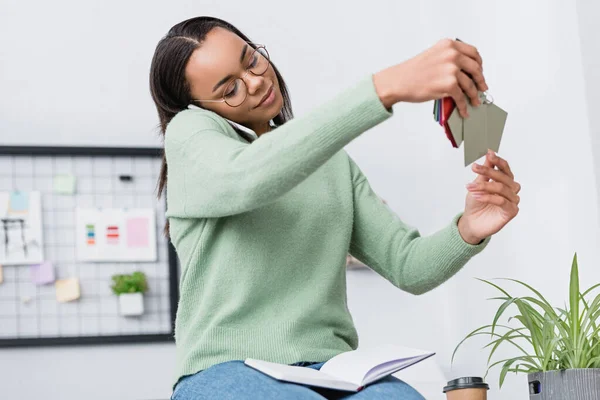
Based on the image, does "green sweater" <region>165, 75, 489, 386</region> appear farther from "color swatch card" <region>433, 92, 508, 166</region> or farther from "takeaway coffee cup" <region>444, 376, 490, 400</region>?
"takeaway coffee cup" <region>444, 376, 490, 400</region>

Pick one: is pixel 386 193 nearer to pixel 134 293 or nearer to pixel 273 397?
pixel 134 293

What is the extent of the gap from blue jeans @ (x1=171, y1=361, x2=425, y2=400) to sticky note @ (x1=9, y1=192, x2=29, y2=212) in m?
1.54

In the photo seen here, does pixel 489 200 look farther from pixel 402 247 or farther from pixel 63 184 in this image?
pixel 63 184

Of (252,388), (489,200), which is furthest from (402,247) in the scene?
(252,388)

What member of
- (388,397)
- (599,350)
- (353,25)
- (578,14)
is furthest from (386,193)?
(388,397)

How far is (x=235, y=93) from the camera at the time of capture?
1.38m

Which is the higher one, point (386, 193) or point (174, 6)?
point (174, 6)

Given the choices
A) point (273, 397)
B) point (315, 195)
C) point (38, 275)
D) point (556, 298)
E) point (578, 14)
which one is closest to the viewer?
point (273, 397)

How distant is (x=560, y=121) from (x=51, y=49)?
5.10ft

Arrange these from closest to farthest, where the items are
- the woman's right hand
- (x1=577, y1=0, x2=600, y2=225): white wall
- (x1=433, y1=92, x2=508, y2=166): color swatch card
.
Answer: the woman's right hand, (x1=433, y1=92, x2=508, y2=166): color swatch card, (x1=577, y1=0, x2=600, y2=225): white wall

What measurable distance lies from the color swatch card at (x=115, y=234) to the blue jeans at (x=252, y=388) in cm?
145

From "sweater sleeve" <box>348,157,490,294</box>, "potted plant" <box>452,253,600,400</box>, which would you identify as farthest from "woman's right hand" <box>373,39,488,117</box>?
"potted plant" <box>452,253,600,400</box>

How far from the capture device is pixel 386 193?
284cm

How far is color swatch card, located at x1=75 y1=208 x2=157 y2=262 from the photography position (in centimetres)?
259
